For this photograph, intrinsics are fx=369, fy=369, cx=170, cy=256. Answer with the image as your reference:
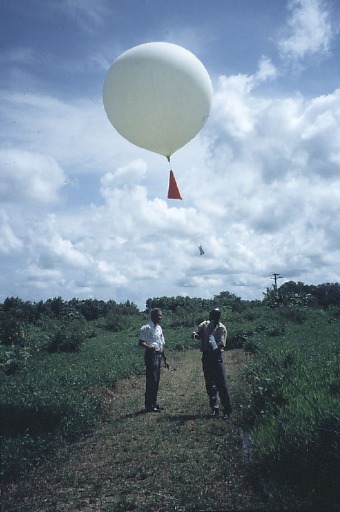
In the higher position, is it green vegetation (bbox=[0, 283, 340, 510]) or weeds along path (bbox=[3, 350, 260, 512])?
green vegetation (bbox=[0, 283, 340, 510])

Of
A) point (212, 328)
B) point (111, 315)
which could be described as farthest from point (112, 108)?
point (111, 315)

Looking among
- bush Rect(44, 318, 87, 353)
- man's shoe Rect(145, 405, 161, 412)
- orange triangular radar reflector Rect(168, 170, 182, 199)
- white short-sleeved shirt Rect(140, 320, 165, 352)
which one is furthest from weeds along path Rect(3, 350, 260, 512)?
bush Rect(44, 318, 87, 353)

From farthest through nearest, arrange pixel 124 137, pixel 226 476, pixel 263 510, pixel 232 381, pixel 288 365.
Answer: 1. pixel 232 381
2. pixel 288 365
3. pixel 124 137
4. pixel 226 476
5. pixel 263 510

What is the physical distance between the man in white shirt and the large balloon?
11.8 feet

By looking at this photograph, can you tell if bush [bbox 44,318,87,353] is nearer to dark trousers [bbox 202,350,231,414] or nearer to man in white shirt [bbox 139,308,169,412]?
man in white shirt [bbox 139,308,169,412]

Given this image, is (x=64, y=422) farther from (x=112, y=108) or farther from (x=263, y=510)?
(x=112, y=108)

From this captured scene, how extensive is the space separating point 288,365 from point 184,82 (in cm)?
632

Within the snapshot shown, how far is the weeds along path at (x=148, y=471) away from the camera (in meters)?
4.04

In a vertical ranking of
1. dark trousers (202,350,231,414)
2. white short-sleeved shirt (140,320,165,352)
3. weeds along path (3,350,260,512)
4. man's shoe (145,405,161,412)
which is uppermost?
white short-sleeved shirt (140,320,165,352)

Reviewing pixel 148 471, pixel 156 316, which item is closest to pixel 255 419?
pixel 148 471

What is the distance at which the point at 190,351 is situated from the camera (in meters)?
18.6

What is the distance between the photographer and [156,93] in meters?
5.71

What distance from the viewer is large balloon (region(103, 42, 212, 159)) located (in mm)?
5668

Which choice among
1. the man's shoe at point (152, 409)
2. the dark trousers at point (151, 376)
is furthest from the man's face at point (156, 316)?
the man's shoe at point (152, 409)
